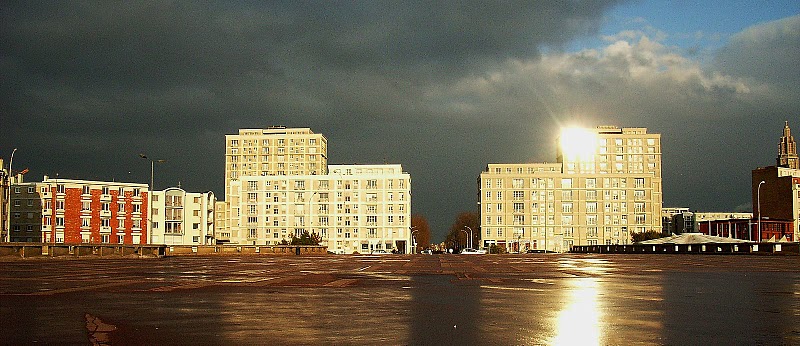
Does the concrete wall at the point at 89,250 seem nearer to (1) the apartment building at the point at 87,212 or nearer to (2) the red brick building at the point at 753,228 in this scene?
(1) the apartment building at the point at 87,212

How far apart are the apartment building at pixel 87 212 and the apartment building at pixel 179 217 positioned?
5582mm

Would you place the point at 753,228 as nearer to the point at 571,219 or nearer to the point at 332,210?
the point at 571,219

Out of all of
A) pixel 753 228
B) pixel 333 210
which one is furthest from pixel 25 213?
pixel 753 228

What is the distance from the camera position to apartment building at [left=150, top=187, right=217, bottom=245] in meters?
161

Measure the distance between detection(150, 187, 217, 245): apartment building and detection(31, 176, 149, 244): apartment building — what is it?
558cm

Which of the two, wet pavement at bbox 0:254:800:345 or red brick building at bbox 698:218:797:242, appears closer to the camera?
wet pavement at bbox 0:254:800:345

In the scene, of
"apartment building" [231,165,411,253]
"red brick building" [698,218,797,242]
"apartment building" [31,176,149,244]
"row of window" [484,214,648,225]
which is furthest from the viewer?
"row of window" [484,214,648,225]

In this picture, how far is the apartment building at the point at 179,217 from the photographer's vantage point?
161m

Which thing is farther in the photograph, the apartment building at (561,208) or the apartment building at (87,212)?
the apartment building at (561,208)

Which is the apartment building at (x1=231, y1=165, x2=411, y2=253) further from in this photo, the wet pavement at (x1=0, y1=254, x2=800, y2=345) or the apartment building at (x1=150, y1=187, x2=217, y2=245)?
the wet pavement at (x1=0, y1=254, x2=800, y2=345)

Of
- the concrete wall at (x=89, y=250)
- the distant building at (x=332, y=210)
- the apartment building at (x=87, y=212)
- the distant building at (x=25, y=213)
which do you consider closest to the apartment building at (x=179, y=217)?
the apartment building at (x=87, y=212)

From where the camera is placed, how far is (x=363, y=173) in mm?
189750

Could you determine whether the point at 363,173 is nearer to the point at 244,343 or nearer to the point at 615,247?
the point at 615,247

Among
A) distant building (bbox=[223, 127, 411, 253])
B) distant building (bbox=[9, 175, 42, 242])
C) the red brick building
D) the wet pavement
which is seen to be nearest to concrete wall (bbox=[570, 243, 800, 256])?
the wet pavement
